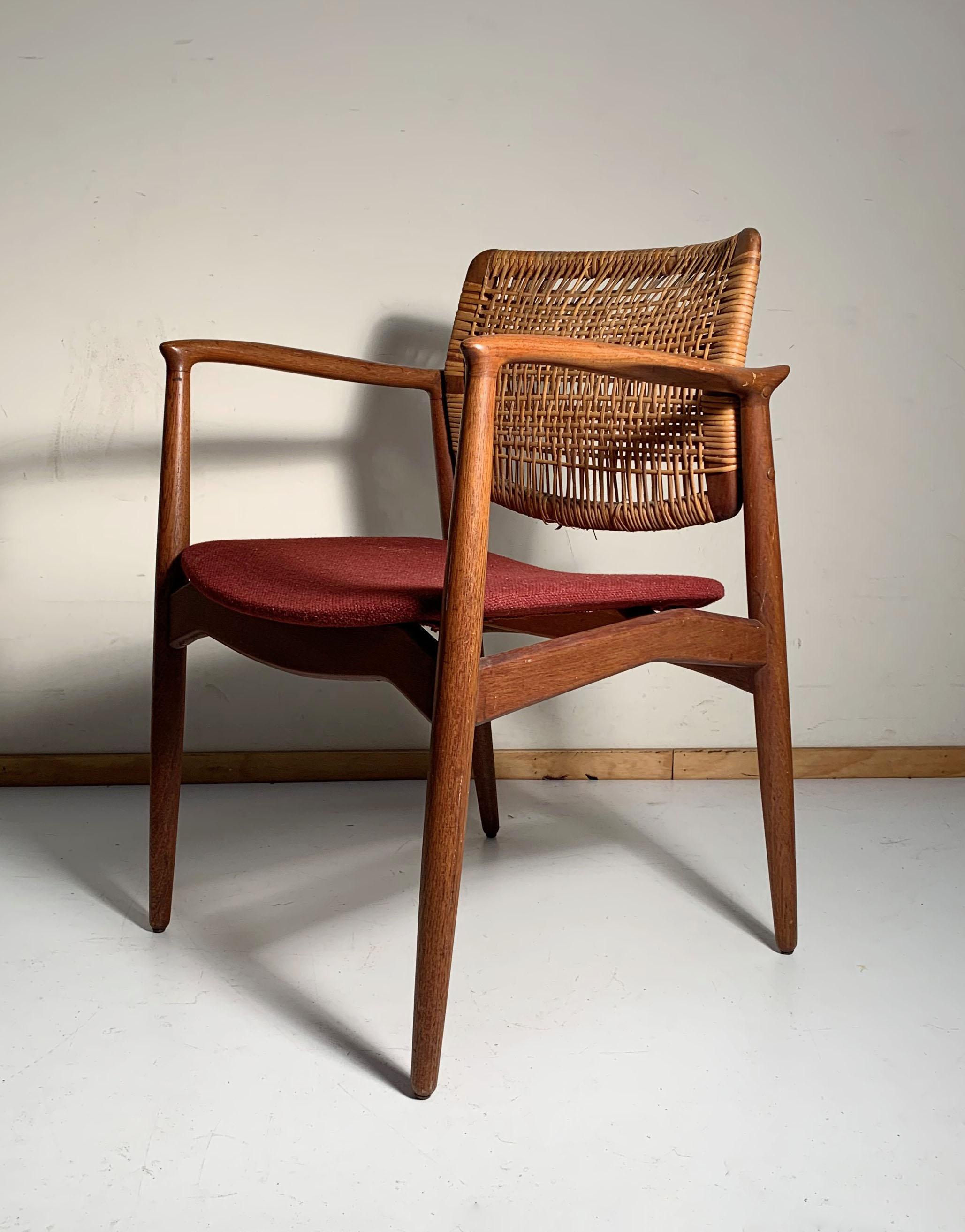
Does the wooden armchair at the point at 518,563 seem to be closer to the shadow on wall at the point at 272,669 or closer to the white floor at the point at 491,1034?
the white floor at the point at 491,1034

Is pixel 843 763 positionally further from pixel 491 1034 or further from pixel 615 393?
pixel 491 1034

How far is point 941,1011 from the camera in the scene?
1.03 meters

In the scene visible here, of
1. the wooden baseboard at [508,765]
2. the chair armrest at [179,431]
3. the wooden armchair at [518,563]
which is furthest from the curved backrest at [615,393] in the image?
the wooden baseboard at [508,765]

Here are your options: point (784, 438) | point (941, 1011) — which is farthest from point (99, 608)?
point (941, 1011)

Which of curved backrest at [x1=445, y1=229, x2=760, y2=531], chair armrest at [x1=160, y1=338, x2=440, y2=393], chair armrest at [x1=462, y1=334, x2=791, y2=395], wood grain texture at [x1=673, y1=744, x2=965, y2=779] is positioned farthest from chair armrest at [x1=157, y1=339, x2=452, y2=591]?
wood grain texture at [x1=673, y1=744, x2=965, y2=779]

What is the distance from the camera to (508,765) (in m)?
1.77

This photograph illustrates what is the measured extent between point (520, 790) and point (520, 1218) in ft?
3.27

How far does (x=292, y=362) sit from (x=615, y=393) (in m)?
0.38

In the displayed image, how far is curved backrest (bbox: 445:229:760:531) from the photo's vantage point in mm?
1123

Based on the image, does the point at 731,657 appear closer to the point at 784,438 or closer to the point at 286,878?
the point at 286,878

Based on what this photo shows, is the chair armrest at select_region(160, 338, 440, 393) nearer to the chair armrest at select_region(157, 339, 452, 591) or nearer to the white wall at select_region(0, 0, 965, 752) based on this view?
the chair armrest at select_region(157, 339, 452, 591)

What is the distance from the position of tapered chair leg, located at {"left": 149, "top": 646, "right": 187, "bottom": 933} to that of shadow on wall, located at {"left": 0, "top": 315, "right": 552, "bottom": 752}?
0.52 meters

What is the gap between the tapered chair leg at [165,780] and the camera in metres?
1.17

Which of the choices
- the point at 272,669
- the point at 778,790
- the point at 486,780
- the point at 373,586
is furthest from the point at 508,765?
the point at 373,586
